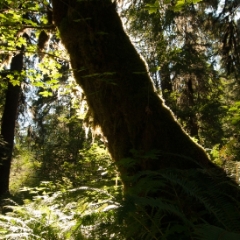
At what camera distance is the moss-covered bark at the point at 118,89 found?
3434 millimetres

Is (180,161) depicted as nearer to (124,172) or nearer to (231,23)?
(124,172)

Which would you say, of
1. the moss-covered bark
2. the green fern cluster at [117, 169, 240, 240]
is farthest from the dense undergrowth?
the moss-covered bark

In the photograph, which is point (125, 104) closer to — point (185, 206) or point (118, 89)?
point (118, 89)

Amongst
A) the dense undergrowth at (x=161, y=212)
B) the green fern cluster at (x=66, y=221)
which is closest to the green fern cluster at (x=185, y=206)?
the dense undergrowth at (x=161, y=212)

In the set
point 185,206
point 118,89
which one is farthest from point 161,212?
point 118,89

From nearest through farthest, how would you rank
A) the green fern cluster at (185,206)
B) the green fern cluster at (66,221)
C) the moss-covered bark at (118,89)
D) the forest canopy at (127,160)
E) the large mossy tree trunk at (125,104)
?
the green fern cluster at (185,206) < the forest canopy at (127,160) < the green fern cluster at (66,221) < the large mossy tree trunk at (125,104) < the moss-covered bark at (118,89)

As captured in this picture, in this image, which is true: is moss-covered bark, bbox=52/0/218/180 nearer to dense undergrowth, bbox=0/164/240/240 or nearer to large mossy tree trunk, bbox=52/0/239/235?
large mossy tree trunk, bbox=52/0/239/235

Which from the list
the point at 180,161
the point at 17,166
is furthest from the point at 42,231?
the point at 17,166

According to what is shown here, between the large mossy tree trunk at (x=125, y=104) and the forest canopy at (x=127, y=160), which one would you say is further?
the large mossy tree trunk at (x=125, y=104)

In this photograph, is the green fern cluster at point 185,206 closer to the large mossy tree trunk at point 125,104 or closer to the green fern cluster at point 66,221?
the large mossy tree trunk at point 125,104

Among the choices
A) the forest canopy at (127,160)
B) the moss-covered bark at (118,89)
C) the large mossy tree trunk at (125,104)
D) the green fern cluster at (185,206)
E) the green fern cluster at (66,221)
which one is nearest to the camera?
the green fern cluster at (185,206)

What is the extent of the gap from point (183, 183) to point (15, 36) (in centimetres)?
494

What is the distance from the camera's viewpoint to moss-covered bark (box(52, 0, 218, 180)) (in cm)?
343

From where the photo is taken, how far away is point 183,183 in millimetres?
2523
